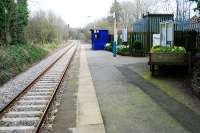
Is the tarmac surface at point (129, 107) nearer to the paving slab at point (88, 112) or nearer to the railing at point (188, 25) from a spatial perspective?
the paving slab at point (88, 112)

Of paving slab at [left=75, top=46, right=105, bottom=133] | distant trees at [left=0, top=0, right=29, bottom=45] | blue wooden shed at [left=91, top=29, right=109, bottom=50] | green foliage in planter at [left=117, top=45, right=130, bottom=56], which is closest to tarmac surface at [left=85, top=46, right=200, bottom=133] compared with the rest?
paving slab at [left=75, top=46, right=105, bottom=133]

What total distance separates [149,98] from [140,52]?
2089cm

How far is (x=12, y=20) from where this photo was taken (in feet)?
110

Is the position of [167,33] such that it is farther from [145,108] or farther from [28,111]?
[28,111]

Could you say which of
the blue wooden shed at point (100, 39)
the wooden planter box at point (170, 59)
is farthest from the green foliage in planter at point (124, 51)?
the wooden planter box at point (170, 59)

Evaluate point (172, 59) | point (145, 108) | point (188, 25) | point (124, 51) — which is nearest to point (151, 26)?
point (124, 51)

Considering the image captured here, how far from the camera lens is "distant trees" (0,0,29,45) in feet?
99.4

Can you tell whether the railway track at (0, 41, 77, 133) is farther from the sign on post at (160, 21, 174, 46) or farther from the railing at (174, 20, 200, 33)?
the railing at (174, 20, 200, 33)

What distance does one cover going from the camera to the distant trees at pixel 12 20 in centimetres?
3030

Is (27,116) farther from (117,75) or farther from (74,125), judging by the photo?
(117,75)

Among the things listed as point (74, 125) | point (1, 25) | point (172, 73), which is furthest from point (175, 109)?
point (1, 25)

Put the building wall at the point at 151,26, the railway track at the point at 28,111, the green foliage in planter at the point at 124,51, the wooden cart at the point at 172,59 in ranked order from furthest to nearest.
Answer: the green foliage in planter at the point at 124,51
the building wall at the point at 151,26
the wooden cart at the point at 172,59
the railway track at the point at 28,111

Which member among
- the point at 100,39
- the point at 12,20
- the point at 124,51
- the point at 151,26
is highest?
the point at 12,20

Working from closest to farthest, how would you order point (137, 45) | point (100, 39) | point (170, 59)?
point (170, 59), point (137, 45), point (100, 39)
